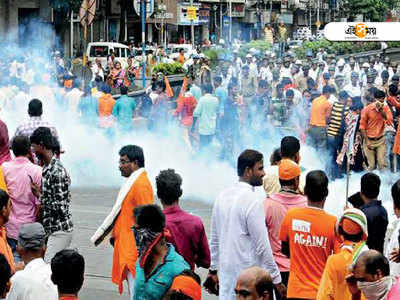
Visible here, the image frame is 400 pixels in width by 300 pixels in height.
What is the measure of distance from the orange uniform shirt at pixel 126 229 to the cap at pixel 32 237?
4.19 ft

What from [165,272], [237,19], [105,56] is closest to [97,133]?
[165,272]

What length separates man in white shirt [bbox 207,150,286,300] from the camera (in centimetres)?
658

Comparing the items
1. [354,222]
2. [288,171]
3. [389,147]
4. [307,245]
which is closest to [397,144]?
[389,147]

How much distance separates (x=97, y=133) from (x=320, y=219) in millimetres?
11314

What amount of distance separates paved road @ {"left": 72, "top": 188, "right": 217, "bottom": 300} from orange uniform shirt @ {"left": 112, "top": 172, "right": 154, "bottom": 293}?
1.88m

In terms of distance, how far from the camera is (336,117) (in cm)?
1552

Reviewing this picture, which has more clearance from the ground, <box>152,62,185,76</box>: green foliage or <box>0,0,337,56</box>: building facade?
<box>0,0,337,56</box>: building facade

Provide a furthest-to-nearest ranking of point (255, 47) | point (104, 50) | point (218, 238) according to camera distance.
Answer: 1. point (104, 50)
2. point (255, 47)
3. point (218, 238)

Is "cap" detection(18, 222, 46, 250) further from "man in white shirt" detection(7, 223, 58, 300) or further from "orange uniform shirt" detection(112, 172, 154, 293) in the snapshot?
"orange uniform shirt" detection(112, 172, 154, 293)

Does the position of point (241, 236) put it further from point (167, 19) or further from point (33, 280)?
point (167, 19)

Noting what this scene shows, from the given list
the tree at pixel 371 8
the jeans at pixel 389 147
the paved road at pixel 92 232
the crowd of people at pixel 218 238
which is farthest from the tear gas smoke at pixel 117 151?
the tree at pixel 371 8

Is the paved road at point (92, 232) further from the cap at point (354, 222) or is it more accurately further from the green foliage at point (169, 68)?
the green foliage at point (169, 68)

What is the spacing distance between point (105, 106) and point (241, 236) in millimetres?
11070

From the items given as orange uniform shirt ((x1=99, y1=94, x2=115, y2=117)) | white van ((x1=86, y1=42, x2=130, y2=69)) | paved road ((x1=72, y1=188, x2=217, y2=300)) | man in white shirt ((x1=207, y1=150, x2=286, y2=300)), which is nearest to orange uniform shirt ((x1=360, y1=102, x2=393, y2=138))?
paved road ((x1=72, y1=188, x2=217, y2=300))
